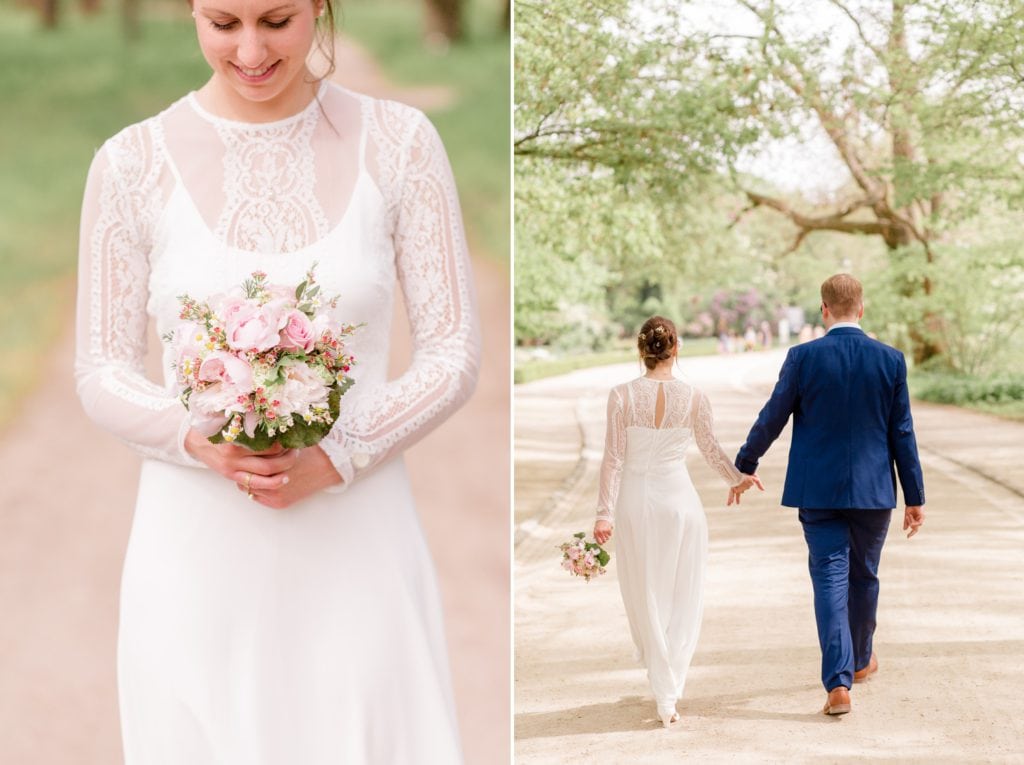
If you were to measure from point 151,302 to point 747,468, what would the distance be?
6.49 feet

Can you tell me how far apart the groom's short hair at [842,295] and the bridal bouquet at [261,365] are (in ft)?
A: 7.06

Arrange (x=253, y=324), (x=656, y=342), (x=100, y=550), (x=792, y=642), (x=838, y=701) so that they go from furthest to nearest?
(x=100, y=550) → (x=792, y=642) → (x=838, y=701) → (x=656, y=342) → (x=253, y=324)

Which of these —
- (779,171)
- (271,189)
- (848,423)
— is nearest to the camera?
(271,189)

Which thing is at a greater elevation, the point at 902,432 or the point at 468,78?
the point at 468,78

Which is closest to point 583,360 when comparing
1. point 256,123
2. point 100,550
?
point 256,123

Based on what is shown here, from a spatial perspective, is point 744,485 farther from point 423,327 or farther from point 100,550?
point 100,550

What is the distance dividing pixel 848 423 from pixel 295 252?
1952 mm

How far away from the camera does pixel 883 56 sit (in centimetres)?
405

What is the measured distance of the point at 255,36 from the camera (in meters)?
1.88

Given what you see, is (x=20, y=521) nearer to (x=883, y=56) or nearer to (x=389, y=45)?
(x=389, y=45)

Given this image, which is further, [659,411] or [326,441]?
[659,411]

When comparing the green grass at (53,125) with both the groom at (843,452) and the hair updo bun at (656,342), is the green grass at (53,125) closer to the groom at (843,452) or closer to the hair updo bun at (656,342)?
the hair updo bun at (656,342)

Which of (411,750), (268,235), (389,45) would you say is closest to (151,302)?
(268,235)

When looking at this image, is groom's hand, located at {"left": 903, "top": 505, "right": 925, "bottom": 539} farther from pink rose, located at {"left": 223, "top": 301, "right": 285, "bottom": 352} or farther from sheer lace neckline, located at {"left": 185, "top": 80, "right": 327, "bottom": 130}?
pink rose, located at {"left": 223, "top": 301, "right": 285, "bottom": 352}
